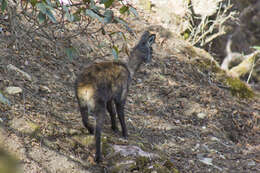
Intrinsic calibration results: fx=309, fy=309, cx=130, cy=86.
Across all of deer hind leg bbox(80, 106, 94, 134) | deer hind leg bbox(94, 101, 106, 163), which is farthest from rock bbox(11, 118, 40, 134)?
deer hind leg bbox(94, 101, 106, 163)

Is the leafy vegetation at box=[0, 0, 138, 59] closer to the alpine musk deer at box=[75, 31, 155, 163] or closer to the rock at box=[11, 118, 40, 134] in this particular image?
the alpine musk deer at box=[75, 31, 155, 163]

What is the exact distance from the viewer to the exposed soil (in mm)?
3600

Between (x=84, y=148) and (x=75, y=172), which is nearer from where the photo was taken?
(x=75, y=172)

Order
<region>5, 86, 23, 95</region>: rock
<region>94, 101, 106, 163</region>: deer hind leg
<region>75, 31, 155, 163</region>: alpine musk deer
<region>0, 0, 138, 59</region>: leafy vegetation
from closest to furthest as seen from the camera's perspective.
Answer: <region>0, 0, 138, 59</region>: leafy vegetation → <region>94, 101, 106, 163</region>: deer hind leg → <region>75, 31, 155, 163</region>: alpine musk deer → <region>5, 86, 23, 95</region>: rock

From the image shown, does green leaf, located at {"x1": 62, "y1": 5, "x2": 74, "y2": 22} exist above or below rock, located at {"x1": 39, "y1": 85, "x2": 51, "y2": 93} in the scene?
above

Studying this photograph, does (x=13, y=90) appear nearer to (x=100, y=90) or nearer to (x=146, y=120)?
(x=100, y=90)

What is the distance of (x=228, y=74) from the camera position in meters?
8.50

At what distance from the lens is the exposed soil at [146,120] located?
360 cm

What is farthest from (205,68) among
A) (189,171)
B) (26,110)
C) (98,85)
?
(26,110)

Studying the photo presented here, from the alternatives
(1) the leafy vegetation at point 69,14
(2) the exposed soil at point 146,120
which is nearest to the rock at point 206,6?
(2) the exposed soil at point 146,120

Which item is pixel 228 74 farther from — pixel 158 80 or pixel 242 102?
pixel 158 80

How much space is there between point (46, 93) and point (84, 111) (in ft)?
3.68

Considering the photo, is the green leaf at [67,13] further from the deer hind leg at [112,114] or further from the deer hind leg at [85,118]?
the deer hind leg at [112,114]

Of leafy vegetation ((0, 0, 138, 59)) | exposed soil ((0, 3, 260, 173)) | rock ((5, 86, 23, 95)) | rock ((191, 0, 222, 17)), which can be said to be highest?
leafy vegetation ((0, 0, 138, 59))
